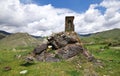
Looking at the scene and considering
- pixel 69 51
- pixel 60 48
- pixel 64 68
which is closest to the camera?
pixel 64 68

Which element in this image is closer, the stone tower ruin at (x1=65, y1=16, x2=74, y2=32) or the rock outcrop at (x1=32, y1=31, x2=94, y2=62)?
the rock outcrop at (x1=32, y1=31, x2=94, y2=62)

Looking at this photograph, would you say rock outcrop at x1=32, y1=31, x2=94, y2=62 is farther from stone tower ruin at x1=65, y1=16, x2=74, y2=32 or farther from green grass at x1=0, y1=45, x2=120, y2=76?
green grass at x1=0, y1=45, x2=120, y2=76

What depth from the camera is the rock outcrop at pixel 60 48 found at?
50.5 metres

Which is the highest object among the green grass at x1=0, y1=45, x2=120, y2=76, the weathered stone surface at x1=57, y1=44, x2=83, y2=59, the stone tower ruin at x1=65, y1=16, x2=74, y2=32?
the stone tower ruin at x1=65, y1=16, x2=74, y2=32

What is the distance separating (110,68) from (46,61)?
13.8m

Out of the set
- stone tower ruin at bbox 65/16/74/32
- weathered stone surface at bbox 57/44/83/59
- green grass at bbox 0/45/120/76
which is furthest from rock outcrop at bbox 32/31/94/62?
green grass at bbox 0/45/120/76

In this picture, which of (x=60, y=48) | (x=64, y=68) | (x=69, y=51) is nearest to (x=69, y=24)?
(x=60, y=48)

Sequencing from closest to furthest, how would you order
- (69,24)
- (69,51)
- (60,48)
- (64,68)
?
1. (64,68)
2. (69,51)
3. (60,48)
4. (69,24)

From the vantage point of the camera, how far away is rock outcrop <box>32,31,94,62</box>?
50.5 m

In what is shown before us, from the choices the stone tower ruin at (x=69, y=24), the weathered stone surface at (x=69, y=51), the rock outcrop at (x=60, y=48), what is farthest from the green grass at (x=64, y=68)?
the stone tower ruin at (x=69, y=24)

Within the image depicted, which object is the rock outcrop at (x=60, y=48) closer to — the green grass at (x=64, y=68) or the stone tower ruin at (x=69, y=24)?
the stone tower ruin at (x=69, y=24)

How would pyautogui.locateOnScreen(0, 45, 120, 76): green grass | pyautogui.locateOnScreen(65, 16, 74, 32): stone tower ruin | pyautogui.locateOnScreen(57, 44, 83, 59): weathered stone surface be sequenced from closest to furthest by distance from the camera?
pyautogui.locateOnScreen(0, 45, 120, 76): green grass → pyautogui.locateOnScreen(57, 44, 83, 59): weathered stone surface → pyautogui.locateOnScreen(65, 16, 74, 32): stone tower ruin

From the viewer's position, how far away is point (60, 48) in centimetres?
5291

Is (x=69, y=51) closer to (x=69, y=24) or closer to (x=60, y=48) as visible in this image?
(x=60, y=48)
